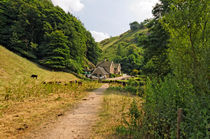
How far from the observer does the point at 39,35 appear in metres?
31.0

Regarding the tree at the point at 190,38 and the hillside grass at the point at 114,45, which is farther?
the hillside grass at the point at 114,45

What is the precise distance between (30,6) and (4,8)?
20.0 feet

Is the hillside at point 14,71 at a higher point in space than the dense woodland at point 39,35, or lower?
lower

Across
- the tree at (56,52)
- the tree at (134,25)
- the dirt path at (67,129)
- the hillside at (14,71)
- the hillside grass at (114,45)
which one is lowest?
the dirt path at (67,129)

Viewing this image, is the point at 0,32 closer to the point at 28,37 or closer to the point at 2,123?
the point at 28,37

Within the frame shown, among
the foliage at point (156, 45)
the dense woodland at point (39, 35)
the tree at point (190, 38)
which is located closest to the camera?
the tree at point (190, 38)

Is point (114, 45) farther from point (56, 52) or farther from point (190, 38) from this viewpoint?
point (190, 38)

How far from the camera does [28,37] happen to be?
29.2m

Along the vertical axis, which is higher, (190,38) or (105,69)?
(105,69)

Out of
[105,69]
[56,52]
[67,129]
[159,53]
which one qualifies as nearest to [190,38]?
[67,129]

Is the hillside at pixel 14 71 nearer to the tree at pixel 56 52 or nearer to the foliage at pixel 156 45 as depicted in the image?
the tree at pixel 56 52

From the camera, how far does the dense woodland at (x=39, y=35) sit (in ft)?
85.7

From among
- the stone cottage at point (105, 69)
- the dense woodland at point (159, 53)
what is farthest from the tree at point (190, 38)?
the stone cottage at point (105, 69)

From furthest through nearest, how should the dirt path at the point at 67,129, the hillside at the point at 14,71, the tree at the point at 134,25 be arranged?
the tree at the point at 134,25, the hillside at the point at 14,71, the dirt path at the point at 67,129
